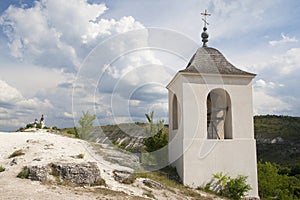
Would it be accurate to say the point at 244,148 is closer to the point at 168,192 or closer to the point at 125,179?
the point at 168,192

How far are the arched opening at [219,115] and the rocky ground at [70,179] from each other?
3.68m

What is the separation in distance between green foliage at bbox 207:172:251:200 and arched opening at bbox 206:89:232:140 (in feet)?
7.26

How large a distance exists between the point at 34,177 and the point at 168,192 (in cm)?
500

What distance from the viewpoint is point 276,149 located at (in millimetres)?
44469

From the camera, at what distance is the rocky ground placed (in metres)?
8.37

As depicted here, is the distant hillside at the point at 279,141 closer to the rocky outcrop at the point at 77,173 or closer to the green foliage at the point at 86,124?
the green foliage at the point at 86,124

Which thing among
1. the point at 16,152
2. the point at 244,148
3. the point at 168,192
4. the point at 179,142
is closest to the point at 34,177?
the point at 16,152

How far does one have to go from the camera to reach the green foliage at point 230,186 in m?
12.0

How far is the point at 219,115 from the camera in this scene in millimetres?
14672

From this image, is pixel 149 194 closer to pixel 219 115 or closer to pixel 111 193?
pixel 111 193

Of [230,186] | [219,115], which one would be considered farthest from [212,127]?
[230,186]

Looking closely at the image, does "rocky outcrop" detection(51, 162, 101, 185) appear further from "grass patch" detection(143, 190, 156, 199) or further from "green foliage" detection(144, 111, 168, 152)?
"green foliage" detection(144, 111, 168, 152)

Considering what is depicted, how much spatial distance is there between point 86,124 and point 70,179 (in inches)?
434

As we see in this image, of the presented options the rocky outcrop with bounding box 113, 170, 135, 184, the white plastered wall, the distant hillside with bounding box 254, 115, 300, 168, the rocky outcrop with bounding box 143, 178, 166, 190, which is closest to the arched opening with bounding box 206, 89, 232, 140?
the white plastered wall
